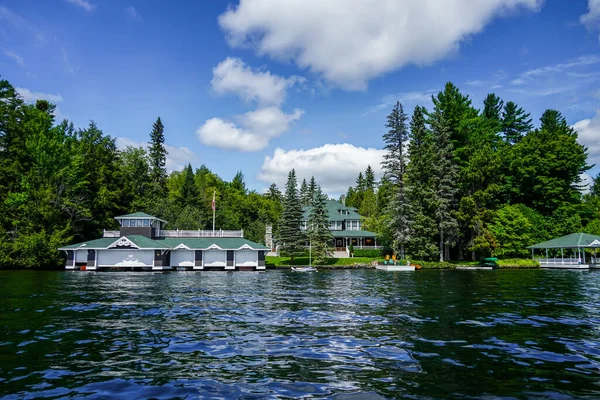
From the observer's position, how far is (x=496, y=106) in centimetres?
7300

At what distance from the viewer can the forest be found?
49.9 metres

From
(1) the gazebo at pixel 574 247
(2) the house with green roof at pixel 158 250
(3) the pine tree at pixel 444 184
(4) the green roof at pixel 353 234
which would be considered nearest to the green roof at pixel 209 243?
(2) the house with green roof at pixel 158 250

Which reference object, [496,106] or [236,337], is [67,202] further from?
[496,106]

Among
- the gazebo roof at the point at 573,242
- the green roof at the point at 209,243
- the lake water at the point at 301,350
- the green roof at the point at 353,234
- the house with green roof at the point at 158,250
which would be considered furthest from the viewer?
the green roof at the point at 353,234

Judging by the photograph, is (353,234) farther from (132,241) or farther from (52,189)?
(52,189)

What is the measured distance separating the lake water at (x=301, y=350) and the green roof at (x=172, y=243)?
101 ft

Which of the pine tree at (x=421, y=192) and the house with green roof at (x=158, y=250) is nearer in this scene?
the house with green roof at (x=158, y=250)

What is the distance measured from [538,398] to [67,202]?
5534cm

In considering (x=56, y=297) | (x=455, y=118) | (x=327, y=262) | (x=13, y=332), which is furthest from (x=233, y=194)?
(x=13, y=332)

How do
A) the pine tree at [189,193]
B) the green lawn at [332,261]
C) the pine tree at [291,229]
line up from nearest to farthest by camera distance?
the green lawn at [332,261] → the pine tree at [291,229] → the pine tree at [189,193]

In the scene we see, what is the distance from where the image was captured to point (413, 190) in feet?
193

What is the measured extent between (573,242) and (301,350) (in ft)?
176

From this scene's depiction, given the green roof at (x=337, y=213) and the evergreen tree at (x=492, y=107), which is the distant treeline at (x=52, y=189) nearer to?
the green roof at (x=337, y=213)

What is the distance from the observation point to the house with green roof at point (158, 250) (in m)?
47.6
